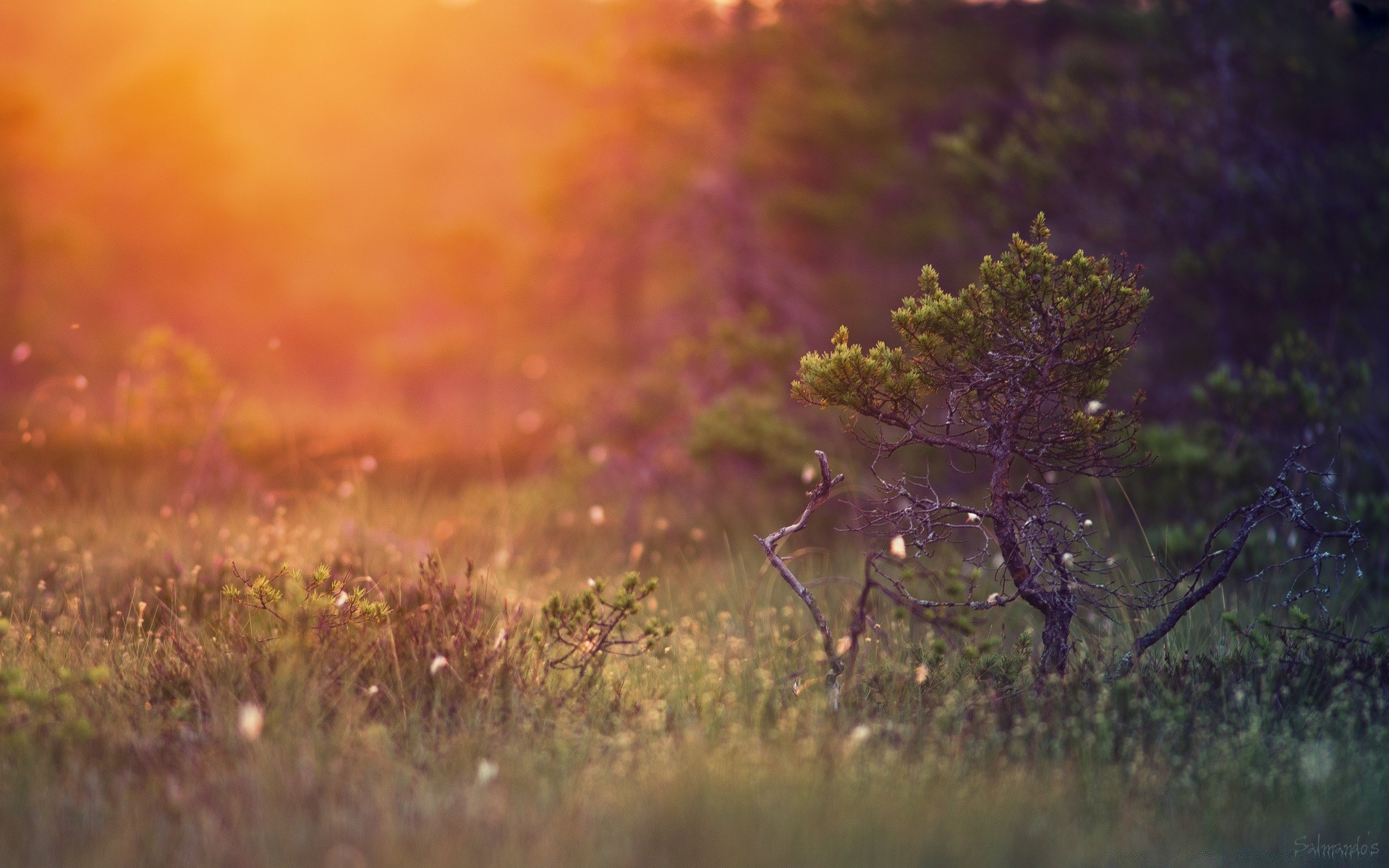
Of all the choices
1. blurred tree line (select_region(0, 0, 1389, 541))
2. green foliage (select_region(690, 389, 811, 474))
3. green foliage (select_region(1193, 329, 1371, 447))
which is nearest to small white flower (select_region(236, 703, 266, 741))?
blurred tree line (select_region(0, 0, 1389, 541))

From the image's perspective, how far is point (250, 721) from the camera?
3.08m

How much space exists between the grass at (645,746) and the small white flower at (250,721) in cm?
3

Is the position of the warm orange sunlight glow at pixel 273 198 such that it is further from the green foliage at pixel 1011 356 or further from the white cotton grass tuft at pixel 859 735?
the white cotton grass tuft at pixel 859 735

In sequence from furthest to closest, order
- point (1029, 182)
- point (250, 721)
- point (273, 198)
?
point (273, 198), point (1029, 182), point (250, 721)

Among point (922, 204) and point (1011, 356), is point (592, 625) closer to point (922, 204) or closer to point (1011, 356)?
point (1011, 356)

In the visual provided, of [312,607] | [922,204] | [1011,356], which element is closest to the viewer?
[312,607]

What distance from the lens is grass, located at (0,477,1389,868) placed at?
2.97 metres

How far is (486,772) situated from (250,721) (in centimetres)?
78

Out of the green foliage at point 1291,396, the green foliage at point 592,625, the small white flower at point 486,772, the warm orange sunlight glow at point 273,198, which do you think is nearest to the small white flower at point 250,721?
the small white flower at point 486,772

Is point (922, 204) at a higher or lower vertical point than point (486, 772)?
higher

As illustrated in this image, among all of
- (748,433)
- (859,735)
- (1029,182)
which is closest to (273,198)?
(748,433)

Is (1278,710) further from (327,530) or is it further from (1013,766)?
(327,530)

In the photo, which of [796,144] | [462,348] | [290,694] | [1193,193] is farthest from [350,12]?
[290,694]

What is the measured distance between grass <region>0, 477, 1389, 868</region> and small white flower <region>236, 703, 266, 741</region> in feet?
0.11
